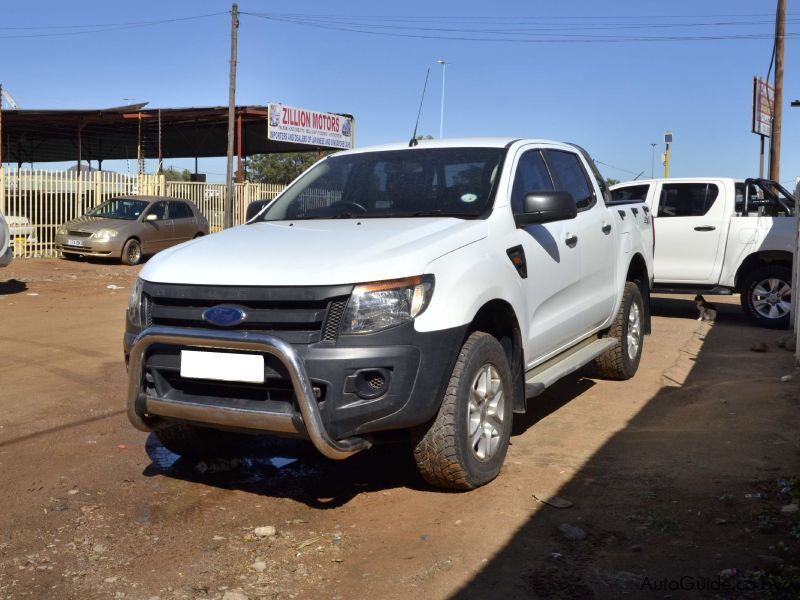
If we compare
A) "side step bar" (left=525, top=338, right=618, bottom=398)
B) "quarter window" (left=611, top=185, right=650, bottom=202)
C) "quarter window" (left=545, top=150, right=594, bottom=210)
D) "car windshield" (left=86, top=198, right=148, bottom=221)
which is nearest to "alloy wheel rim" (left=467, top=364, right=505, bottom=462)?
"side step bar" (left=525, top=338, right=618, bottom=398)

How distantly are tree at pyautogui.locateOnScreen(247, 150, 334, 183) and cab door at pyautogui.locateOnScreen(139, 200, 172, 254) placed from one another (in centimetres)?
3558

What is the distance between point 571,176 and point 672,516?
9.94 ft

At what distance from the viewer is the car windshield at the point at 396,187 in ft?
16.3

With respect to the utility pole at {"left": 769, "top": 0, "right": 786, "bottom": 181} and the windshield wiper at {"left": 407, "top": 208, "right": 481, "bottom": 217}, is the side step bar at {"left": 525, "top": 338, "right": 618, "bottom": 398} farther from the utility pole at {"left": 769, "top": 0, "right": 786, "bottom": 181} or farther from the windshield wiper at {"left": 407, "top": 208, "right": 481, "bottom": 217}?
the utility pole at {"left": 769, "top": 0, "right": 786, "bottom": 181}

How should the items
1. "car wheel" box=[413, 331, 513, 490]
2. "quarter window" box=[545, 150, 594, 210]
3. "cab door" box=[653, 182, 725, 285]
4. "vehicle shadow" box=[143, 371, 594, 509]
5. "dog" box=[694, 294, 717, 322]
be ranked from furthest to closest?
"dog" box=[694, 294, 717, 322], "cab door" box=[653, 182, 725, 285], "quarter window" box=[545, 150, 594, 210], "vehicle shadow" box=[143, 371, 594, 509], "car wheel" box=[413, 331, 513, 490]

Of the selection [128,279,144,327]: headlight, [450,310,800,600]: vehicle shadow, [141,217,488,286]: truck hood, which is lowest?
[450,310,800,600]: vehicle shadow

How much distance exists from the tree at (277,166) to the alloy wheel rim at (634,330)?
48935 mm

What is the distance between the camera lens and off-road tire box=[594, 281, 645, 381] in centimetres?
686

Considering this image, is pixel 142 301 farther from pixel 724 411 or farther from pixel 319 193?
pixel 724 411

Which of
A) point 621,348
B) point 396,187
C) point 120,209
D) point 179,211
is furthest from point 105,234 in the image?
point 396,187

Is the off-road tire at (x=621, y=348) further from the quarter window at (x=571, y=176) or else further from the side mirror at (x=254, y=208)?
the side mirror at (x=254, y=208)

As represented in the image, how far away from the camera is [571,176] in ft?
20.8

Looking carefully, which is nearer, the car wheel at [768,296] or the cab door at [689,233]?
the car wheel at [768,296]

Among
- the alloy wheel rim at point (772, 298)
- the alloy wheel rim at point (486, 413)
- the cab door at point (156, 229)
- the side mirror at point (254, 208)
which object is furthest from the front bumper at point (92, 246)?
the alloy wheel rim at point (486, 413)
